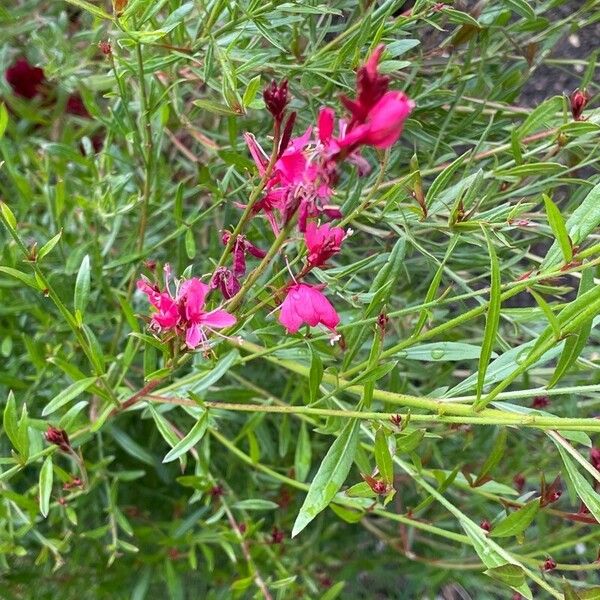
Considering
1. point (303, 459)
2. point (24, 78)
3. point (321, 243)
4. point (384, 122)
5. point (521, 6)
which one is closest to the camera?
point (384, 122)

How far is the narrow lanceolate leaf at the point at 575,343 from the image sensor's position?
0.61 metres

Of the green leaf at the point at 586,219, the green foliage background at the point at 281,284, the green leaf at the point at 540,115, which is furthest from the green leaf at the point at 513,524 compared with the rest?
the green leaf at the point at 540,115

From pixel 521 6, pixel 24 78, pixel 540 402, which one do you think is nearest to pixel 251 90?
pixel 521 6

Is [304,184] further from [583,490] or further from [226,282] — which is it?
[583,490]

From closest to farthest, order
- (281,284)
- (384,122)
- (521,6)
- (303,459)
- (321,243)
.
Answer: (384,122) < (321,243) < (281,284) < (521,6) < (303,459)

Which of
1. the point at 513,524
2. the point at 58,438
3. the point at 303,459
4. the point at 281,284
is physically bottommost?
the point at 303,459

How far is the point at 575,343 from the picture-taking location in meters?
0.63

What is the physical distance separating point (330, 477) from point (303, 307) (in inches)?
6.6

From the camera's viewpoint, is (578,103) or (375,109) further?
(578,103)

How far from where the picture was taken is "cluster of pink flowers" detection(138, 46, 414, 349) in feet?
1.34

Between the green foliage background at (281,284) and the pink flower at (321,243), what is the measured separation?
0.06 feet

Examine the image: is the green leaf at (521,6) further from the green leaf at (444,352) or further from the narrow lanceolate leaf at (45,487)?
the narrow lanceolate leaf at (45,487)

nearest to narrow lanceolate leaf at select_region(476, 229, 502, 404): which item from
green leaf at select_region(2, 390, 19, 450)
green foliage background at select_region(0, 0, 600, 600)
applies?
green foliage background at select_region(0, 0, 600, 600)

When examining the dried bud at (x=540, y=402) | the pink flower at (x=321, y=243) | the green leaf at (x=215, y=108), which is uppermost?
the green leaf at (x=215, y=108)
